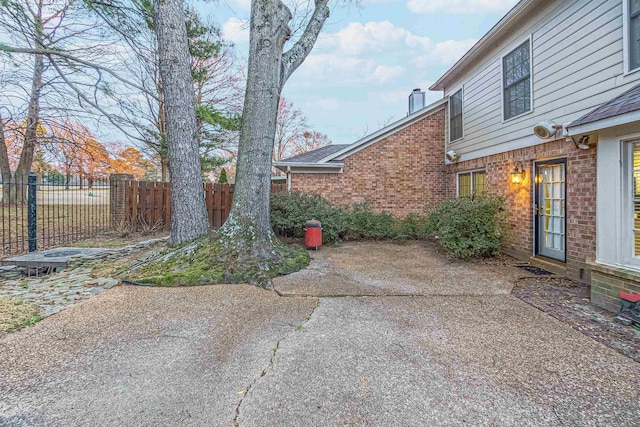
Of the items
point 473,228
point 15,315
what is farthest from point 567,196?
point 15,315

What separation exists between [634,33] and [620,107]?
1.55 m

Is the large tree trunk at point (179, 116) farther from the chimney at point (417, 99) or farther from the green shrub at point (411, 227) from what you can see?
the chimney at point (417, 99)

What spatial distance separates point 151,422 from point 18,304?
3392 millimetres

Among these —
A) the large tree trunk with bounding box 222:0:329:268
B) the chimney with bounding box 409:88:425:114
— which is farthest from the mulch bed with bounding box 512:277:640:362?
the chimney with bounding box 409:88:425:114

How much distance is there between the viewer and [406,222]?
9859 millimetres

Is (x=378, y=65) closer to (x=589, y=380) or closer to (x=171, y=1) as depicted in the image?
(x=171, y=1)

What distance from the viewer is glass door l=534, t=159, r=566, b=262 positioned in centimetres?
578

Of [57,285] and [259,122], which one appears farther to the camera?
[259,122]

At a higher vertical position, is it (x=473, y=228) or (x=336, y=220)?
(x=336, y=220)

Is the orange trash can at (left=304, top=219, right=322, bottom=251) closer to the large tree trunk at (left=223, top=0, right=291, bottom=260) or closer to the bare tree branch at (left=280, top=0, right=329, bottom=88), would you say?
the large tree trunk at (left=223, top=0, right=291, bottom=260)

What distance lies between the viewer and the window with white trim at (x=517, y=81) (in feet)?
21.7

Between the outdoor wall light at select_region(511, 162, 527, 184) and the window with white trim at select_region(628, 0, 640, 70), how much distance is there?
252 centimetres

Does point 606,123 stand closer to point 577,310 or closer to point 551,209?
point 577,310

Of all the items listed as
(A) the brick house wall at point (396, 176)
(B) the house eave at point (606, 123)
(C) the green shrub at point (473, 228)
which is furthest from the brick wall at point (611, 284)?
(A) the brick house wall at point (396, 176)
